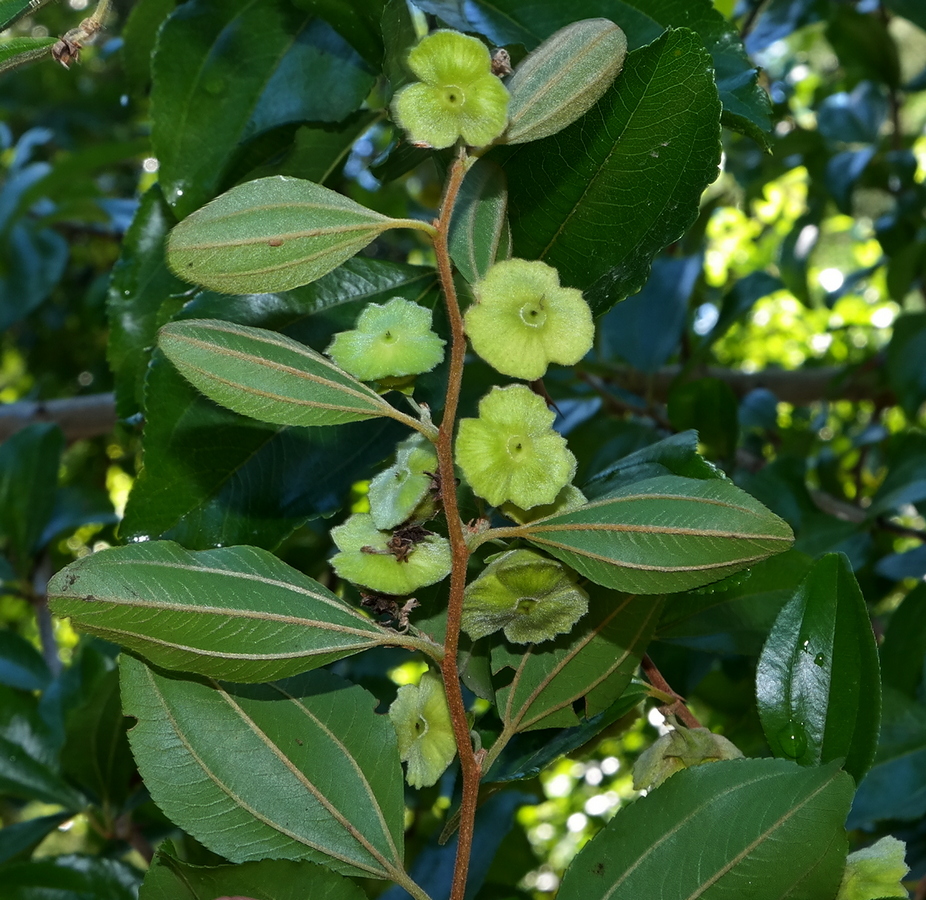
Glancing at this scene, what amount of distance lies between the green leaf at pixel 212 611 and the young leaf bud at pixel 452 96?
0.81 feet

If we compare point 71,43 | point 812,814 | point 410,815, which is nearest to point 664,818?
point 812,814

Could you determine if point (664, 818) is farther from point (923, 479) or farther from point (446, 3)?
point (923, 479)

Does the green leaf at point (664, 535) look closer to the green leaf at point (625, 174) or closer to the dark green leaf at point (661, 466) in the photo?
the dark green leaf at point (661, 466)

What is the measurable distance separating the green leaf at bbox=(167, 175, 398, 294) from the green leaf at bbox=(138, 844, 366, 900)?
30 cm

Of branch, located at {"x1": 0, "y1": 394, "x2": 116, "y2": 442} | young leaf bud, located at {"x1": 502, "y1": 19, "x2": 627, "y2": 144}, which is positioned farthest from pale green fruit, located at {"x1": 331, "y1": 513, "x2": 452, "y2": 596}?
branch, located at {"x1": 0, "y1": 394, "x2": 116, "y2": 442}

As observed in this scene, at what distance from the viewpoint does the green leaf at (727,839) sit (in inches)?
21.2

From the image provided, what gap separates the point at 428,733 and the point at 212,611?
16 cm

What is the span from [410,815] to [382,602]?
136 centimetres

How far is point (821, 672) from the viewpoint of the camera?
0.66 meters

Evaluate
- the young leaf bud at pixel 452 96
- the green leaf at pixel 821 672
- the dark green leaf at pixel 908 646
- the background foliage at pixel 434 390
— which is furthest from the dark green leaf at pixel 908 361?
the young leaf bud at pixel 452 96

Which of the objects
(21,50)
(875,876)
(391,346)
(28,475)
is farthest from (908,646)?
(28,475)

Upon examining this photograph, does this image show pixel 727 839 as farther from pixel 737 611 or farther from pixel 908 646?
pixel 908 646

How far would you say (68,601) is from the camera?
49 cm

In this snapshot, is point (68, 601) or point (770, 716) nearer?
point (68, 601)
